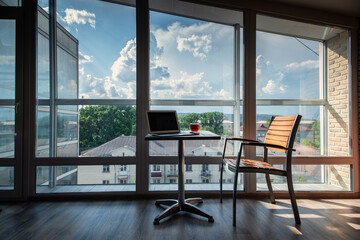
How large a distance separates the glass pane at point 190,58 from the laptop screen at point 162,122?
46 centimetres

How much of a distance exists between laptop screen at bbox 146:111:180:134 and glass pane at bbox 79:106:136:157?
1.83 ft

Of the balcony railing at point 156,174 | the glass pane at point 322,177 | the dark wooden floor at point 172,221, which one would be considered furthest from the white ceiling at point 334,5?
the balcony railing at point 156,174

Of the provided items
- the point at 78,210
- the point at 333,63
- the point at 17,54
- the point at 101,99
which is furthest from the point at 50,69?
the point at 333,63

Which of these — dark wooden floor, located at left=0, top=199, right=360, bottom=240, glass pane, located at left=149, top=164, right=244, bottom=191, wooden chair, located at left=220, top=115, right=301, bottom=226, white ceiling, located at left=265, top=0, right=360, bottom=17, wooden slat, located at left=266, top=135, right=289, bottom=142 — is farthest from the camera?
glass pane, located at left=149, top=164, right=244, bottom=191

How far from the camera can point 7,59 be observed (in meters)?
2.60

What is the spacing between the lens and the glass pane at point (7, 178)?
2.56m

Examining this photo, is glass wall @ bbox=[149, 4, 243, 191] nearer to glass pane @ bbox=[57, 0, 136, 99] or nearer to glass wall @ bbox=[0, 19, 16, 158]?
glass pane @ bbox=[57, 0, 136, 99]

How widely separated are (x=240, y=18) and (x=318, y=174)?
92.6 inches

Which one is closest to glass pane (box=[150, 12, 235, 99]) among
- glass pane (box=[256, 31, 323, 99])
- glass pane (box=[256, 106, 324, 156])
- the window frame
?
the window frame

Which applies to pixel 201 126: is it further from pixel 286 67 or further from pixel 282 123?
pixel 286 67

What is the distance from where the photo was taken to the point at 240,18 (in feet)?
8.98

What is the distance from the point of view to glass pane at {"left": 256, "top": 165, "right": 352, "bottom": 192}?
9.01ft

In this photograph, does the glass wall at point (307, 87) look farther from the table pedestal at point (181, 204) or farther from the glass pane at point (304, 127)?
the table pedestal at point (181, 204)

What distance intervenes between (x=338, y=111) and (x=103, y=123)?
3169 millimetres
